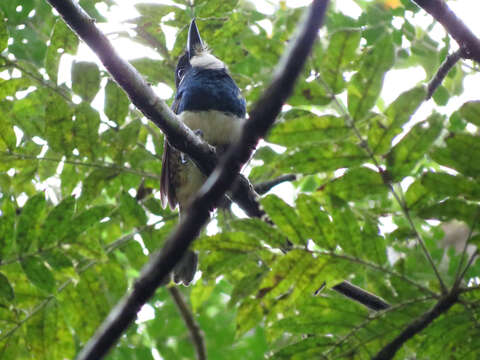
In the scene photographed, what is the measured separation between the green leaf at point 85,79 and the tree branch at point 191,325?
4.65ft

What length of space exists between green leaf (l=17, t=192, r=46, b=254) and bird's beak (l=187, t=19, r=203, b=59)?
1.44 m

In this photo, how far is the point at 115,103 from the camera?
2.85 m

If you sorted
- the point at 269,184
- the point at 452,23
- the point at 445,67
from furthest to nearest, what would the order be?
the point at 269,184, the point at 445,67, the point at 452,23

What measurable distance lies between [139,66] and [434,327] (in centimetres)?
215

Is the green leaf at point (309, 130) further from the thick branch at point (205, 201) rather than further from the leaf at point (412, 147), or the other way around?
the thick branch at point (205, 201)

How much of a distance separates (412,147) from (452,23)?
2.96 ft

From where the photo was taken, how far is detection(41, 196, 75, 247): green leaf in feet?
6.93

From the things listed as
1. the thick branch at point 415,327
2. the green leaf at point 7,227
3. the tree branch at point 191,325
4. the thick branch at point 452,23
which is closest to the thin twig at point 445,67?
the thick branch at point 452,23

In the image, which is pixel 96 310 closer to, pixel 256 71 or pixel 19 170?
pixel 19 170

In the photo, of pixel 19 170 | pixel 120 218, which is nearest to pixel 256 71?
pixel 120 218

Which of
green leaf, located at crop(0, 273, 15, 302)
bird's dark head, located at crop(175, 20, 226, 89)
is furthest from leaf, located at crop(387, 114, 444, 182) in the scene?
bird's dark head, located at crop(175, 20, 226, 89)

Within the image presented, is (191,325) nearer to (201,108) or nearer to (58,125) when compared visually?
(201,108)

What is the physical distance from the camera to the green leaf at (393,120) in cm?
161

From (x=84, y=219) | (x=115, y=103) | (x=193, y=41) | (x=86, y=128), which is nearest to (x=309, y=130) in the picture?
(x=84, y=219)
